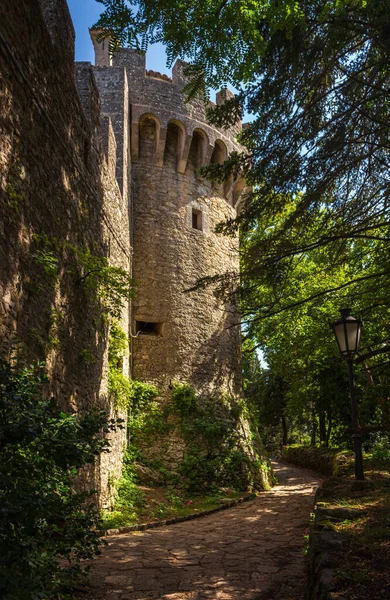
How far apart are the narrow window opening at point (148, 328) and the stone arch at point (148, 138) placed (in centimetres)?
411

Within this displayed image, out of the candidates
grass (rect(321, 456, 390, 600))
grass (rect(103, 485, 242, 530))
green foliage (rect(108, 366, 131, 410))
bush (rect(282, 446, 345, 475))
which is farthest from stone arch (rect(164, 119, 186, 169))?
grass (rect(321, 456, 390, 600))

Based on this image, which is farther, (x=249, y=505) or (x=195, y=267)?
(x=195, y=267)

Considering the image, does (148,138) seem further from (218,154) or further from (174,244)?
(174,244)

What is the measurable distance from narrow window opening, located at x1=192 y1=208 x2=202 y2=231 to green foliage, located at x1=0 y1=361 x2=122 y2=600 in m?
9.46

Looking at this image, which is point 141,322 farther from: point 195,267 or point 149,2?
point 149,2

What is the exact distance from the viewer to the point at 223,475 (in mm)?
10070

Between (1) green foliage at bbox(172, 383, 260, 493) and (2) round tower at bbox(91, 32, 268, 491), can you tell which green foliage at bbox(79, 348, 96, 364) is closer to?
(2) round tower at bbox(91, 32, 268, 491)

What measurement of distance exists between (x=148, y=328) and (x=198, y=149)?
16.3ft

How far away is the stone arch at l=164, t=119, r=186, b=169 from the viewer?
12188 mm

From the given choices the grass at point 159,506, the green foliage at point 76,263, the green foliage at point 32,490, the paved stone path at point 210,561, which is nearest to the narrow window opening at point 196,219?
the green foliage at point 76,263

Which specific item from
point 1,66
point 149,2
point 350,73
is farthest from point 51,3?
point 350,73

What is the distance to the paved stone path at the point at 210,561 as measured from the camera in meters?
3.87

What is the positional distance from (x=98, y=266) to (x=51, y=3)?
3298 millimetres

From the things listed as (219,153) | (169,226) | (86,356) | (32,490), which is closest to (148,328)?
(169,226)
